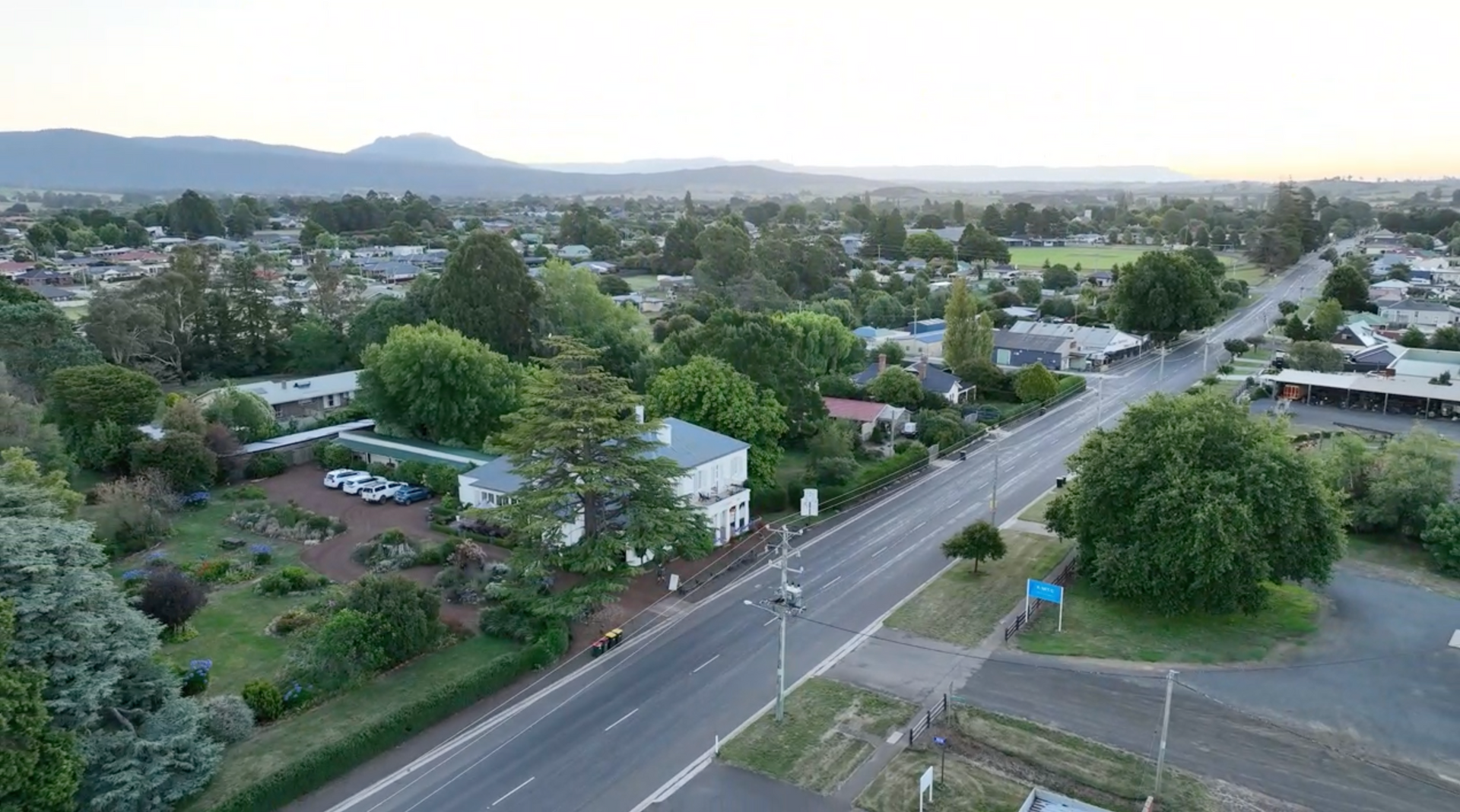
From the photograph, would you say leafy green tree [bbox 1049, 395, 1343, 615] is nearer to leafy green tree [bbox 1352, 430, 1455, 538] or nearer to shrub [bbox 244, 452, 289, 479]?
leafy green tree [bbox 1352, 430, 1455, 538]

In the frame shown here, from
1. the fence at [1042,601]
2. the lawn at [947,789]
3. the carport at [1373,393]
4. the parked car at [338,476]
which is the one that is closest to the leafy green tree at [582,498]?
the lawn at [947,789]

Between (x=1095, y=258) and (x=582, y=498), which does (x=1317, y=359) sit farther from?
(x=1095, y=258)

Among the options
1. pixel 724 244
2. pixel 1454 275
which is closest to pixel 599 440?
pixel 724 244

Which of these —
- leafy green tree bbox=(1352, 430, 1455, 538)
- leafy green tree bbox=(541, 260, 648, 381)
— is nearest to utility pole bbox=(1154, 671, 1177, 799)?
leafy green tree bbox=(1352, 430, 1455, 538)

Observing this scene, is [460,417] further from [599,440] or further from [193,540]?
[599,440]

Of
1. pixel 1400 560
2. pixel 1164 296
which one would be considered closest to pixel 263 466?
pixel 1400 560

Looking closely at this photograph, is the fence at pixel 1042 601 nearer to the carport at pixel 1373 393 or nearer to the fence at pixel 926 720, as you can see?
the fence at pixel 926 720
